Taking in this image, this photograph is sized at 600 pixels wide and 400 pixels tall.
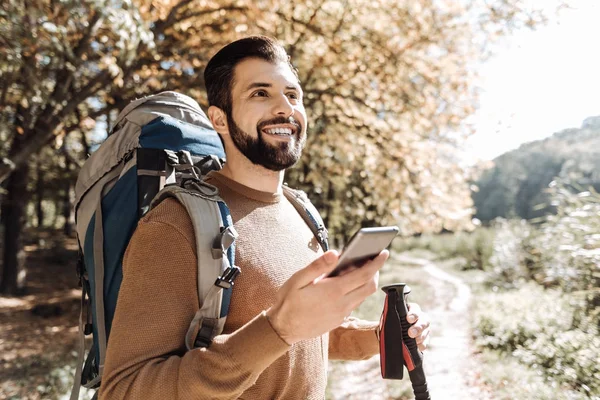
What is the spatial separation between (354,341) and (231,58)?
121cm

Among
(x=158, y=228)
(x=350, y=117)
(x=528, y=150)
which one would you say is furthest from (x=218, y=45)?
(x=528, y=150)

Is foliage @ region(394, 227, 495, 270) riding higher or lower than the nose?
lower

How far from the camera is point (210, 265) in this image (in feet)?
4.23

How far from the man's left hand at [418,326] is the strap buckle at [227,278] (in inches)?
24.8

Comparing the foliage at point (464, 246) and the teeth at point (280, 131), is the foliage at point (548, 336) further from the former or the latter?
the foliage at point (464, 246)

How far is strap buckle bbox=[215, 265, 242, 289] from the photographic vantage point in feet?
4.20

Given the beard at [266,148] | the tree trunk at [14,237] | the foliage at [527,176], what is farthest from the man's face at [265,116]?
the foliage at [527,176]

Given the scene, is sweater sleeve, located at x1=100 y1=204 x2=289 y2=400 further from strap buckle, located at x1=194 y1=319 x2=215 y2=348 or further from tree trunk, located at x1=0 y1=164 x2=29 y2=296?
tree trunk, located at x1=0 y1=164 x2=29 y2=296

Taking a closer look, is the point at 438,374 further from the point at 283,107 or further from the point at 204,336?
the point at 204,336

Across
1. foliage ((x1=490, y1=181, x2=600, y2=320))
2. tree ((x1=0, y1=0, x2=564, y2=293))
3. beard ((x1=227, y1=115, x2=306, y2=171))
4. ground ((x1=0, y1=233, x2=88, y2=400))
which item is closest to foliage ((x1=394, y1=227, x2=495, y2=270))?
foliage ((x1=490, y1=181, x2=600, y2=320))

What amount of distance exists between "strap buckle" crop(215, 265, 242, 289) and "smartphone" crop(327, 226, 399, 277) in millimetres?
370

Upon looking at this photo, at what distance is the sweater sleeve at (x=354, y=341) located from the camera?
1818mm

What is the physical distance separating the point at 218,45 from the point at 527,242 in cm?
1070

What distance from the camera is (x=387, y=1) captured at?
6648mm
